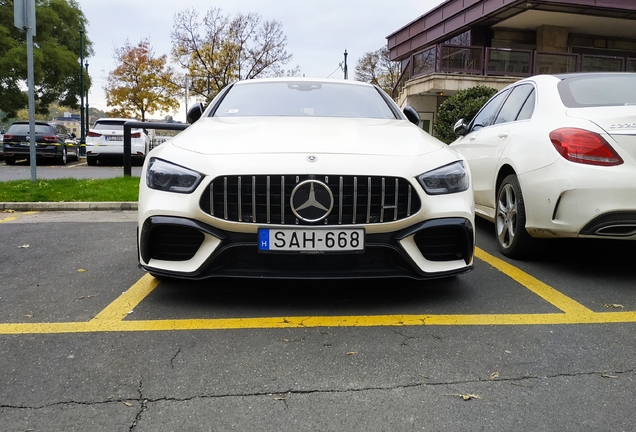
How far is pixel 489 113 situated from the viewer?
5.78 meters

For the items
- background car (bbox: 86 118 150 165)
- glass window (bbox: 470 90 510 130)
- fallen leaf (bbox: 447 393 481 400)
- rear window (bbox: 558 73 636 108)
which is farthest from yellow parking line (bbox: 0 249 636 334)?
background car (bbox: 86 118 150 165)

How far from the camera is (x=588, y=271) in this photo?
165 inches

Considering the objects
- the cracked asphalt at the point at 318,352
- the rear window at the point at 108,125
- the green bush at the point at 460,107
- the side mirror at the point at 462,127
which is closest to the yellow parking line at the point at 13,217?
the cracked asphalt at the point at 318,352

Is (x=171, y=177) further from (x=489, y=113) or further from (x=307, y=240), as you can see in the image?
(x=489, y=113)

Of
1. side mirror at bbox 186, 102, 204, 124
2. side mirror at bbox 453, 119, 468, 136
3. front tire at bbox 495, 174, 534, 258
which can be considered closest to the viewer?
front tire at bbox 495, 174, 534, 258

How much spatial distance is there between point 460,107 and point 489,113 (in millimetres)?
8362

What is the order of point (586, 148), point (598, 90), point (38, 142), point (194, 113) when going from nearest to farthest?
point (586, 148) < point (598, 90) < point (194, 113) < point (38, 142)

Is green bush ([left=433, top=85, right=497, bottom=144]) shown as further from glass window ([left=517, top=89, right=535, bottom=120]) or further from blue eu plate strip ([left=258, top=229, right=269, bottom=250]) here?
blue eu plate strip ([left=258, top=229, right=269, bottom=250])

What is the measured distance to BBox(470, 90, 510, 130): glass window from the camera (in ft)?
18.3

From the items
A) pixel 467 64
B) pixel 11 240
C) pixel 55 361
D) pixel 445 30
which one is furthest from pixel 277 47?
pixel 55 361

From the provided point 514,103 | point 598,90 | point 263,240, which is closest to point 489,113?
point 514,103

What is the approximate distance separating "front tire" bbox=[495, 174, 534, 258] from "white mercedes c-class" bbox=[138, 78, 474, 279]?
42.4 inches

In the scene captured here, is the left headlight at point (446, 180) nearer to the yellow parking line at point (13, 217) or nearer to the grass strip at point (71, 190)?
the yellow parking line at point (13, 217)

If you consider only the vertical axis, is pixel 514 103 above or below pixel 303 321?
above
